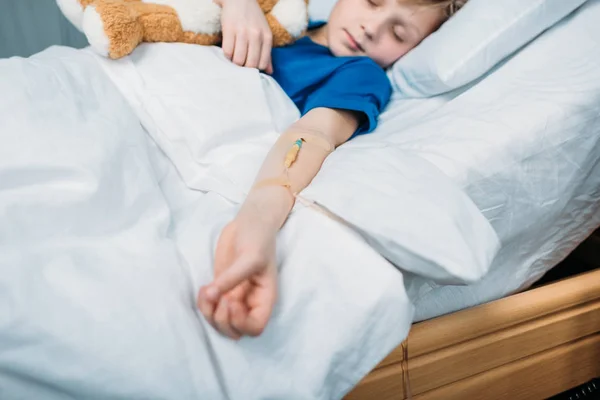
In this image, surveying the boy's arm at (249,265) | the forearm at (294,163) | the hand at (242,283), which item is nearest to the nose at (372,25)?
the forearm at (294,163)

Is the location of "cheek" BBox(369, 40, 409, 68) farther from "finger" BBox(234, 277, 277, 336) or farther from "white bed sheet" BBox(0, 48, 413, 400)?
"finger" BBox(234, 277, 277, 336)

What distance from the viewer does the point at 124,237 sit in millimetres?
547

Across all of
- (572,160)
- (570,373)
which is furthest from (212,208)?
(570,373)

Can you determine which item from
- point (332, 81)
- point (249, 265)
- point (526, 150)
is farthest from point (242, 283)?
point (332, 81)

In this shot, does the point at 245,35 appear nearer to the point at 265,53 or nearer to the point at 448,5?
the point at 265,53

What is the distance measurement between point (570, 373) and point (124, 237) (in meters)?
0.73

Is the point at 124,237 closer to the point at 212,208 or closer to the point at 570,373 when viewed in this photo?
the point at 212,208

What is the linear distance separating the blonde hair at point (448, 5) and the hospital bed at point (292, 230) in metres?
0.21

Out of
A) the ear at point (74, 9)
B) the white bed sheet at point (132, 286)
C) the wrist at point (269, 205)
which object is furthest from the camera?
the ear at point (74, 9)

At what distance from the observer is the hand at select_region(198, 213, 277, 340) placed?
0.47 meters

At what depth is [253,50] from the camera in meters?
0.92

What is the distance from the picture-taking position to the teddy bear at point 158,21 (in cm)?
79

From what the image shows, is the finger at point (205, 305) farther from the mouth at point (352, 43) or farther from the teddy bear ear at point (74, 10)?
the mouth at point (352, 43)

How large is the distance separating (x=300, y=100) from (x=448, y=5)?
36cm
